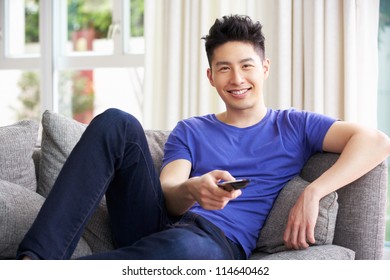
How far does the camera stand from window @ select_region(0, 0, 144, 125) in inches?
163

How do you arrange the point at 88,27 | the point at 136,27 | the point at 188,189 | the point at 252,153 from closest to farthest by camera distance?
1. the point at 188,189
2. the point at 252,153
3. the point at 136,27
4. the point at 88,27

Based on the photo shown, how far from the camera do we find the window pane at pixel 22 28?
4535mm

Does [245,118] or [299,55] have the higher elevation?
[299,55]

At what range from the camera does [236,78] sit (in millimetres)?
2051

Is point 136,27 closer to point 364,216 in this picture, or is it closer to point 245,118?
point 245,118

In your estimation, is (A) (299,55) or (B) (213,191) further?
(A) (299,55)

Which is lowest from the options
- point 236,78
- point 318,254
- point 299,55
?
point 318,254

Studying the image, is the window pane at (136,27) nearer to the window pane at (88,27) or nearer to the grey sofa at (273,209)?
the window pane at (88,27)

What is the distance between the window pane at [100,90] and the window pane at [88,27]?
0.18 m

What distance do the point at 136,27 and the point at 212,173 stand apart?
8.91 feet

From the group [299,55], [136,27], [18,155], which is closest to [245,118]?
[18,155]

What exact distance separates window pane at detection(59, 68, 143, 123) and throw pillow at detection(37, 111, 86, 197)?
221 centimetres

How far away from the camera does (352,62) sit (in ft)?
9.95

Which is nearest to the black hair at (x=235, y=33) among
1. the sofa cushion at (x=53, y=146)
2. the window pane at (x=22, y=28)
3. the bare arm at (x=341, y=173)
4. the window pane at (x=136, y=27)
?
the bare arm at (x=341, y=173)
